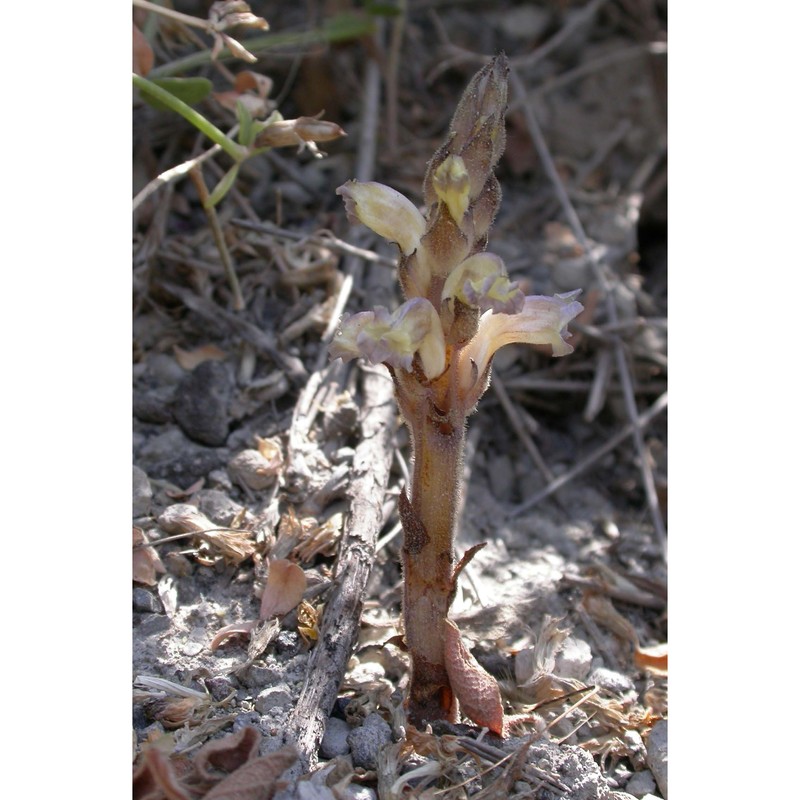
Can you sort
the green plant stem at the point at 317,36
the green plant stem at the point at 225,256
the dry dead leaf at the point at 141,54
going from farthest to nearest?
the green plant stem at the point at 317,36, the green plant stem at the point at 225,256, the dry dead leaf at the point at 141,54

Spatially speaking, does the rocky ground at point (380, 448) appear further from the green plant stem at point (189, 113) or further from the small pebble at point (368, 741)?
the green plant stem at point (189, 113)

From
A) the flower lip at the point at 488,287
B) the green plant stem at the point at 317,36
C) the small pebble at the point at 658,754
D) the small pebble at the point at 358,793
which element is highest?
the green plant stem at the point at 317,36

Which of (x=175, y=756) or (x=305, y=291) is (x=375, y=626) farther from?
(x=305, y=291)

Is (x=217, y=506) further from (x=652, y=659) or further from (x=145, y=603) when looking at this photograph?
(x=652, y=659)

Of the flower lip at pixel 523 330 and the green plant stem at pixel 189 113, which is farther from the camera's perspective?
the green plant stem at pixel 189 113

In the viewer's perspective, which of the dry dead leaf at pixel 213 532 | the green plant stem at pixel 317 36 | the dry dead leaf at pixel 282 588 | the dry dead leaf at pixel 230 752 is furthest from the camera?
the green plant stem at pixel 317 36

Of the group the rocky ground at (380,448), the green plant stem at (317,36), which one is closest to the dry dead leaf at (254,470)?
the rocky ground at (380,448)

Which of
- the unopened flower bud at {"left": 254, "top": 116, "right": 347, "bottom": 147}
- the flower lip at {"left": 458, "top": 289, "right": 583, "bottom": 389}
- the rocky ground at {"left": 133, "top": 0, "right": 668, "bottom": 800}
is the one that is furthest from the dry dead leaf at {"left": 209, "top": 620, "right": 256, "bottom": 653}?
the unopened flower bud at {"left": 254, "top": 116, "right": 347, "bottom": 147}

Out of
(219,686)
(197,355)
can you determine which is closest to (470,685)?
(219,686)
